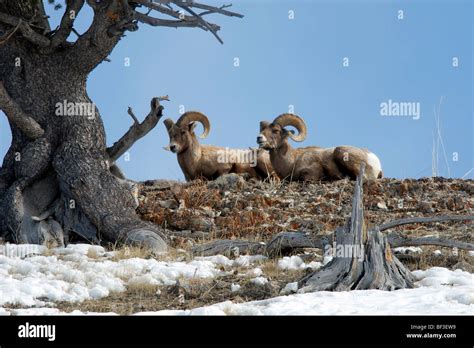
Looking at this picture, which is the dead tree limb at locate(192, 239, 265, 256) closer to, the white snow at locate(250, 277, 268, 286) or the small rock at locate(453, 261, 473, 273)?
the white snow at locate(250, 277, 268, 286)

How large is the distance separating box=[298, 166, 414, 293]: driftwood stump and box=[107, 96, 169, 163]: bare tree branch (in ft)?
16.7

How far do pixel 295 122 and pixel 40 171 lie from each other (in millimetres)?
7176

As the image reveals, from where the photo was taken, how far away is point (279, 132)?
1827cm

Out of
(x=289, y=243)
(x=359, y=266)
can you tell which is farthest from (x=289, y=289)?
(x=289, y=243)

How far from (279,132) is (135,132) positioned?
5741 millimetres

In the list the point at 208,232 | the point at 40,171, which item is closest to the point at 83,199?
the point at 40,171

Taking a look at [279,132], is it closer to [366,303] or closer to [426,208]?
[426,208]

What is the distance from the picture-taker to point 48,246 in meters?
12.0

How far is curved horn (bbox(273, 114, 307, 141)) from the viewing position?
18.1 metres

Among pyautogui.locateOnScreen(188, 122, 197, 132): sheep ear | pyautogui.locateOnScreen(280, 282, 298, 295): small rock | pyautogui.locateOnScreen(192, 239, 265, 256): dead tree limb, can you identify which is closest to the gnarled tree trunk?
pyautogui.locateOnScreen(192, 239, 265, 256): dead tree limb

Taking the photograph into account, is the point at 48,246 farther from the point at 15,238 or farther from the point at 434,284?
the point at 434,284

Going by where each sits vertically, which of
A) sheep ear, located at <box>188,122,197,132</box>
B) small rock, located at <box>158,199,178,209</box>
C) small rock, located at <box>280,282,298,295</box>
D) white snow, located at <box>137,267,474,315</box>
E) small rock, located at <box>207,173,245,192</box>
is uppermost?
sheep ear, located at <box>188,122,197,132</box>
